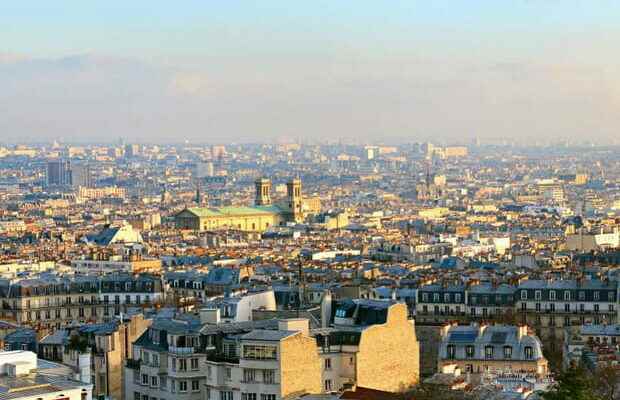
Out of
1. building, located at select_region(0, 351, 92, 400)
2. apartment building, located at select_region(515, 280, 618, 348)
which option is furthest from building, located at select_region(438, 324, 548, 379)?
apartment building, located at select_region(515, 280, 618, 348)

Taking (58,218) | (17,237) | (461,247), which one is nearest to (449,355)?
(461,247)

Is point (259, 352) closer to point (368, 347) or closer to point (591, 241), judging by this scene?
point (368, 347)

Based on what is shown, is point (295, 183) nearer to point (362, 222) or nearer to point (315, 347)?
point (362, 222)

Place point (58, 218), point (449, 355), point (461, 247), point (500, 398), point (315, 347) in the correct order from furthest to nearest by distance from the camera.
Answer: point (58, 218)
point (461, 247)
point (449, 355)
point (315, 347)
point (500, 398)

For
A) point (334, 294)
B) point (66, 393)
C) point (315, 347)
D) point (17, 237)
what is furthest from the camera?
point (17, 237)

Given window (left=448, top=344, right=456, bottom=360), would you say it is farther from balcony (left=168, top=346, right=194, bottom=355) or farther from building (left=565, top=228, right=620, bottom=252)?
building (left=565, top=228, right=620, bottom=252)

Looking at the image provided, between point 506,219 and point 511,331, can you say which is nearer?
point 511,331

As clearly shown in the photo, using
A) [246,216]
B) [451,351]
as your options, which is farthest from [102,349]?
[246,216]

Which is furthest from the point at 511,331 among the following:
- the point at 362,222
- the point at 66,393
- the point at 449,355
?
the point at 362,222

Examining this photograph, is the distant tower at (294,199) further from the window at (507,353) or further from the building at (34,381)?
the building at (34,381)
